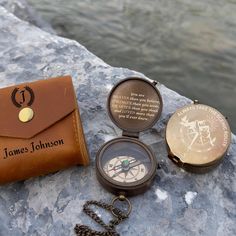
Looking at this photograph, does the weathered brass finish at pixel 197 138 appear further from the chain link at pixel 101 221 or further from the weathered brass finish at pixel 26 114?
the weathered brass finish at pixel 26 114

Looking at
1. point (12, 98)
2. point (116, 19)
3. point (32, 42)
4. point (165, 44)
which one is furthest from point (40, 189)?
point (116, 19)

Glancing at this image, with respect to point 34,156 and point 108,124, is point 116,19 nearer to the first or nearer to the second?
point 108,124

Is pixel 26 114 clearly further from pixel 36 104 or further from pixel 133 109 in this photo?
pixel 133 109

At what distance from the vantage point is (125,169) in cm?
269

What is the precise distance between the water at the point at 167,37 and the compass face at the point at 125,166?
1987 millimetres

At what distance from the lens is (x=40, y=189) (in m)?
2.82

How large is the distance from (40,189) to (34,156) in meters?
0.27

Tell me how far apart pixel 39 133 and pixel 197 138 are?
97 centimetres

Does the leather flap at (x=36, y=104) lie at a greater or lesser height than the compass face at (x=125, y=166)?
greater

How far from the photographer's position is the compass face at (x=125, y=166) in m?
2.60

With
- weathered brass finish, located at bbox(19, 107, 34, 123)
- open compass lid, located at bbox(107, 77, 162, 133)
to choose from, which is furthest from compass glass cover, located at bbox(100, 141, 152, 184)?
weathered brass finish, located at bbox(19, 107, 34, 123)

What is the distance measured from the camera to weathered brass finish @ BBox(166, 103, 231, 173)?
2.70 metres

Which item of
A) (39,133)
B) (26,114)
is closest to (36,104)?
(26,114)

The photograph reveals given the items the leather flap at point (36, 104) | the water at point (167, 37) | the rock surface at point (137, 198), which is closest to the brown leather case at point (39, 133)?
the leather flap at point (36, 104)
